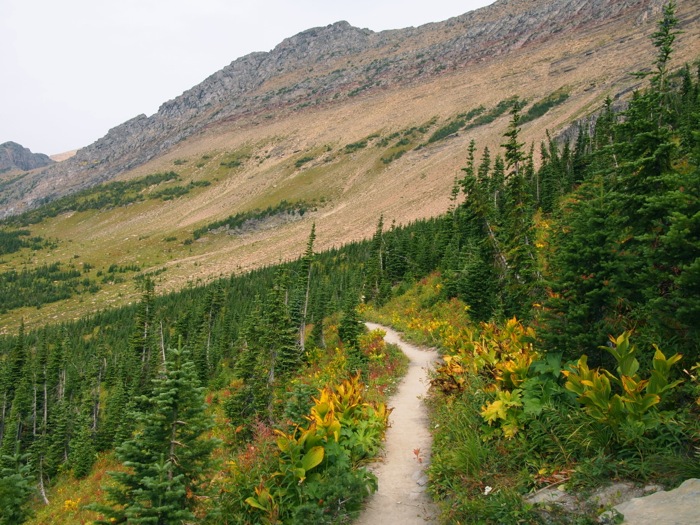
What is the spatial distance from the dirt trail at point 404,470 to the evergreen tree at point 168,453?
2.69m

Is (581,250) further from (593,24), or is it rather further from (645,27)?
(593,24)

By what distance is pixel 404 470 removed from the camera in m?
6.51

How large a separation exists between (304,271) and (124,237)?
148 metres

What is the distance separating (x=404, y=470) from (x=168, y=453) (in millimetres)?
3802

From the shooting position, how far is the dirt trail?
5309mm

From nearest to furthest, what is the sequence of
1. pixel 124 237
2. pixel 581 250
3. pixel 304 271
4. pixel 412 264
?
pixel 581 250
pixel 304 271
pixel 412 264
pixel 124 237

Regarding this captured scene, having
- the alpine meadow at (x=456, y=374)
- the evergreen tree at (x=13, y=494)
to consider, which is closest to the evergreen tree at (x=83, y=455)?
the alpine meadow at (x=456, y=374)

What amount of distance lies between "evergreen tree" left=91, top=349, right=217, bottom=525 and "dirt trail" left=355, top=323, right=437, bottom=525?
269 centimetres

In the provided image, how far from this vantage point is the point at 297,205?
132 metres

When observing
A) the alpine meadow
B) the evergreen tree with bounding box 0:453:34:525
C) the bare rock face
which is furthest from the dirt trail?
the evergreen tree with bounding box 0:453:34:525

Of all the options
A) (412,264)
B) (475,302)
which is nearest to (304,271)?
(475,302)

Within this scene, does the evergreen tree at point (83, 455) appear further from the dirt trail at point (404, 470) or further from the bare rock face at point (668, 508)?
the bare rock face at point (668, 508)

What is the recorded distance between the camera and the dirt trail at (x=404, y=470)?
5.31 metres

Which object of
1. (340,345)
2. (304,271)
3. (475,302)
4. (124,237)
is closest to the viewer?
(475,302)
